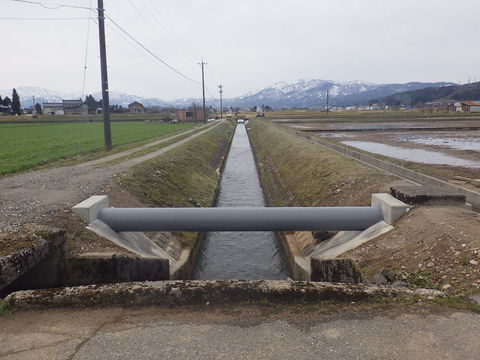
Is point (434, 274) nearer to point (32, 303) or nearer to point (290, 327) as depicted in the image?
point (290, 327)

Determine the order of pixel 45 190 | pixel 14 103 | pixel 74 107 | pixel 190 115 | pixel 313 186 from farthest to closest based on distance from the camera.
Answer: pixel 74 107
pixel 14 103
pixel 190 115
pixel 313 186
pixel 45 190

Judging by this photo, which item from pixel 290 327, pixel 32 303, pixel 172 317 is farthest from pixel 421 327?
pixel 32 303

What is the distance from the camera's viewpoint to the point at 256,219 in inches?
460

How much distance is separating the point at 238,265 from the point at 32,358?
1101cm

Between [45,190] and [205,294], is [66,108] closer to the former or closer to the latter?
[45,190]

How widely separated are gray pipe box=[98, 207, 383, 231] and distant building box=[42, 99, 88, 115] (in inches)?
5996

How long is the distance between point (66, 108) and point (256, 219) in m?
173

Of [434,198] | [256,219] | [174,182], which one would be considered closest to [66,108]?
[174,182]

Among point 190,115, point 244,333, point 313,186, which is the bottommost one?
point 313,186

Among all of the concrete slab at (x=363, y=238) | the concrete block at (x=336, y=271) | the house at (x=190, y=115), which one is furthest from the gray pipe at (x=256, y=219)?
the house at (x=190, y=115)

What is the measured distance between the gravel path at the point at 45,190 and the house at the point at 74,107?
5637 inches

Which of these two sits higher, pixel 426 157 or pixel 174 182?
pixel 426 157

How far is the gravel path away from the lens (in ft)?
37.4

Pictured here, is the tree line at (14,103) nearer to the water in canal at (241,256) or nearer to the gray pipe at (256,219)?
the water in canal at (241,256)
